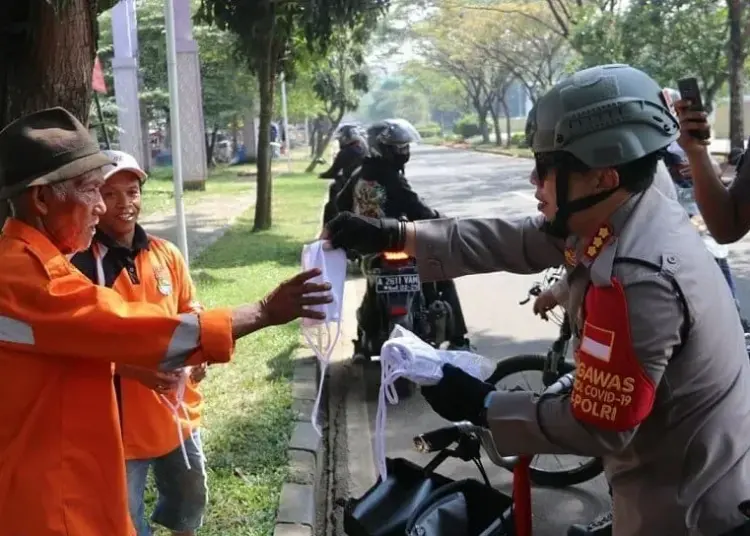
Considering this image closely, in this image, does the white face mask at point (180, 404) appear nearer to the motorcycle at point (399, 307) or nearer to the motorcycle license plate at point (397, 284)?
the motorcycle at point (399, 307)

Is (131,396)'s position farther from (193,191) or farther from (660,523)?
(193,191)

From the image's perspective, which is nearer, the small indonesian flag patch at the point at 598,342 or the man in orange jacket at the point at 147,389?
the small indonesian flag patch at the point at 598,342

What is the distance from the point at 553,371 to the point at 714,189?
1.65 meters

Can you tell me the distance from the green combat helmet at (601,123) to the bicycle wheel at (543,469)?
8.67 ft

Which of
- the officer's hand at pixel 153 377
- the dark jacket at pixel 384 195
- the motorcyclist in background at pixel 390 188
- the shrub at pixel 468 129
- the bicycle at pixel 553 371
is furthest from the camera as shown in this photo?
the shrub at pixel 468 129

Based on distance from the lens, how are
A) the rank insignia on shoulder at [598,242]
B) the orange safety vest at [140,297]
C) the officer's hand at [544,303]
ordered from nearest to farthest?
the rank insignia on shoulder at [598,242], the orange safety vest at [140,297], the officer's hand at [544,303]

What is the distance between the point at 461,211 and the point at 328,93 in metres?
15.7

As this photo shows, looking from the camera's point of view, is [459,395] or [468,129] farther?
[468,129]

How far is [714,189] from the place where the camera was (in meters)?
2.86

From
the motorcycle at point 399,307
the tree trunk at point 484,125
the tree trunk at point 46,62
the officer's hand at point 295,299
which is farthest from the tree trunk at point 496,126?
the officer's hand at point 295,299

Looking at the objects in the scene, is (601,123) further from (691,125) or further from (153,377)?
(153,377)

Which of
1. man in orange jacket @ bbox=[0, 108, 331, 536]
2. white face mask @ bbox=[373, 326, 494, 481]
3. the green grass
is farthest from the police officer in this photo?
the green grass

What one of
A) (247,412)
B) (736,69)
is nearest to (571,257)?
(247,412)

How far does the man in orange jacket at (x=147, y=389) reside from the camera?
2967 millimetres
